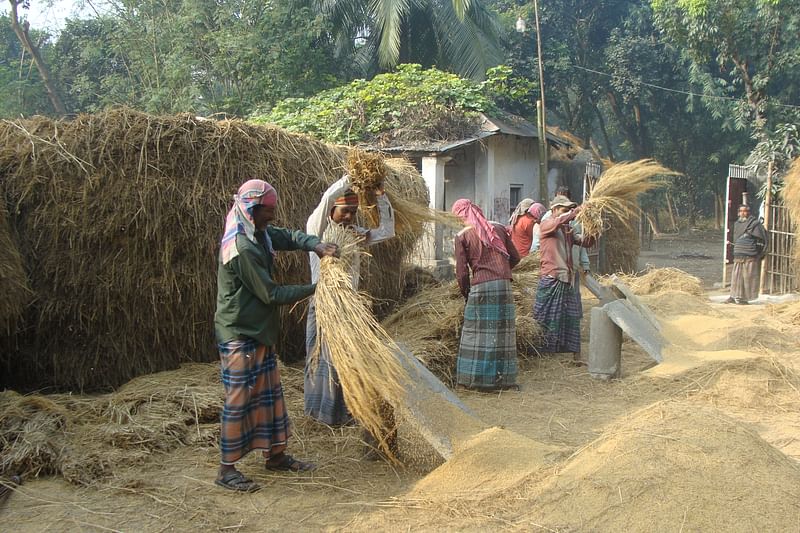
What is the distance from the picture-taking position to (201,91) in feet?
59.1

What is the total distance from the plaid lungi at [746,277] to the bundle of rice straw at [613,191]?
482 cm

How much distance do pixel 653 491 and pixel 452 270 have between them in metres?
7.34

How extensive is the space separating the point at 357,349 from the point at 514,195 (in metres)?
12.7

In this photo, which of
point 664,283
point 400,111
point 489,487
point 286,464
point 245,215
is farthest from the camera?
point 400,111

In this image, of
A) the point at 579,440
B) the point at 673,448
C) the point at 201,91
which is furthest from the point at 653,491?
the point at 201,91

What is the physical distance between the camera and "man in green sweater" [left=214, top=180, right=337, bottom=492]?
341 cm

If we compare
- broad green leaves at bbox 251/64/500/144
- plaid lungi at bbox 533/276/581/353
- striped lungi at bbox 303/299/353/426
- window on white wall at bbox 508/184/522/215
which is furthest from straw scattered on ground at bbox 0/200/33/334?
window on white wall at bbox 508/184/522/215

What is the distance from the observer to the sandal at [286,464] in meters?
3.76

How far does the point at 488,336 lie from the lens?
557 cm

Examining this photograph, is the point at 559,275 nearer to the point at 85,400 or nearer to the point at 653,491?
the point at 653,491

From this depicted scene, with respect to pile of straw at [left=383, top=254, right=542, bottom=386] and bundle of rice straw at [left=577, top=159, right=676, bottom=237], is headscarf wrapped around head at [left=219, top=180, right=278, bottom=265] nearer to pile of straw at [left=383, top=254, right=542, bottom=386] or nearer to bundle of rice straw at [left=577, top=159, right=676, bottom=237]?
pile of straw at [left=383, top=254, right=542, bottom=386]

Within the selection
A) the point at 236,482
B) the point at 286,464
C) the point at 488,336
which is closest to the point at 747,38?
the point at 488,336

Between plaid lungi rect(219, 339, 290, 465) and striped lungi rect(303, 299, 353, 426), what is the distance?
466 mm

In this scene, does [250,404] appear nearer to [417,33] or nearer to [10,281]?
[10,281]
